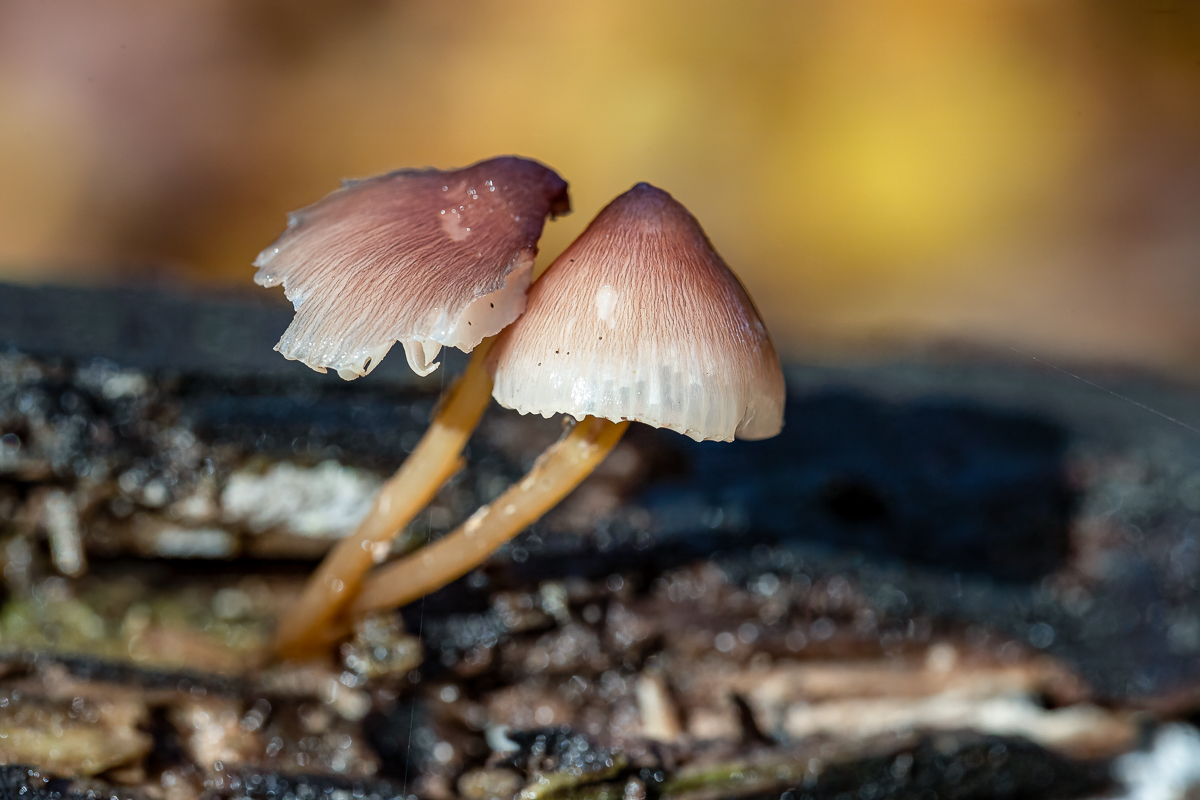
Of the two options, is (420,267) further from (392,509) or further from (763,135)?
(763,135)

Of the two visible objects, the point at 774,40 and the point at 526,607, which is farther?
the point at 774,40

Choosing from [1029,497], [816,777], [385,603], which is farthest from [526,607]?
[1029,497]

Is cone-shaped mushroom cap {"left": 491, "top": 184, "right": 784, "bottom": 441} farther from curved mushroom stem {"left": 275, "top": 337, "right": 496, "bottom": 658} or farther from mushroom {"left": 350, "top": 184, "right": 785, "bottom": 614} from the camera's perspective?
curved mushroom stem {"left": 275, "top": 337, "right": 496, "bottom": 658}

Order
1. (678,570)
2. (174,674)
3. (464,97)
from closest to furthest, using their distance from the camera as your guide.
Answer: (174,674), (678,570), (464,97)

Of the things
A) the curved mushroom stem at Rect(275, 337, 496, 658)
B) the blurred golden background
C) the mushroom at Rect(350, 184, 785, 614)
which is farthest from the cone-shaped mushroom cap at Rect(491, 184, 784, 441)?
the blurred golden background

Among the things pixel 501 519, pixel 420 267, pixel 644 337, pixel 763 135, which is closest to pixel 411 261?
pixel 420 267

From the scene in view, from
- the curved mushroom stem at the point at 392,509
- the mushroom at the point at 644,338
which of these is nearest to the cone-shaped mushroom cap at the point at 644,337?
the mushroom at the point at 644,338

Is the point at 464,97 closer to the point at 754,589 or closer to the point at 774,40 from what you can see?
the point at 774,40
